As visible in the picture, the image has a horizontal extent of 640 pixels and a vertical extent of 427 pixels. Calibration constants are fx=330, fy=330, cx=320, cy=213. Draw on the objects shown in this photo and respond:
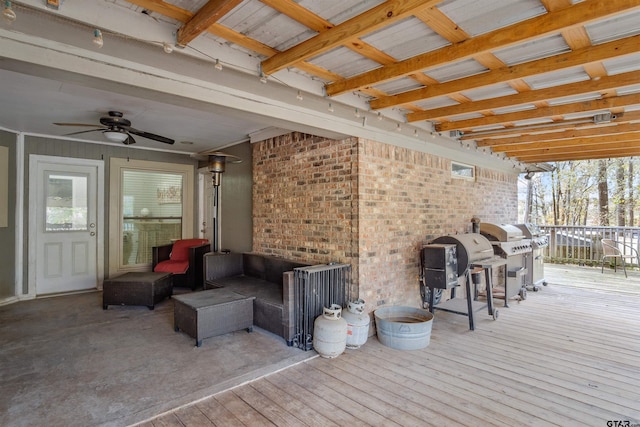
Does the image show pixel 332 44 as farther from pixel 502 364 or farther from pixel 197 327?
pixel 502 364

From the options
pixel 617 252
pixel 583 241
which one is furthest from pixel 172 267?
pixel 583 241

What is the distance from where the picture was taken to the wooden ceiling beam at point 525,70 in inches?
94.6

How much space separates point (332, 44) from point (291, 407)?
103 inches

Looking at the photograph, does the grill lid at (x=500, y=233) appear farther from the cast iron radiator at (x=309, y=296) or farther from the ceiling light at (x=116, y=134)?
the ceiling light at (x=116, y=134)

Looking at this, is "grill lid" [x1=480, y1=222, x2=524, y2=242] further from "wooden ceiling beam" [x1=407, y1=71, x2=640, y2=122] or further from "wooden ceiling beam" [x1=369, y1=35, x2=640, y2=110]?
"wooden ceiling beam" [x1=369, y1=35, x2=640, y2=110]

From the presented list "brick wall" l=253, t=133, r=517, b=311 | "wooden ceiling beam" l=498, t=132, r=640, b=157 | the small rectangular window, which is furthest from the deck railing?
"brick wall" l=253, t=133, r=517, b=311

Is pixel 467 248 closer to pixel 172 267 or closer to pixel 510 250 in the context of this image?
pixel 510 250

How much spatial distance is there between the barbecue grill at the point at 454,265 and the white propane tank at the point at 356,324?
120cm

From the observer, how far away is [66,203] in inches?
227

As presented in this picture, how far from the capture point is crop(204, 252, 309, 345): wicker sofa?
3.52m

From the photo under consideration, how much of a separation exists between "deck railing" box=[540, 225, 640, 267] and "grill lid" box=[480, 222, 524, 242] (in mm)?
4480

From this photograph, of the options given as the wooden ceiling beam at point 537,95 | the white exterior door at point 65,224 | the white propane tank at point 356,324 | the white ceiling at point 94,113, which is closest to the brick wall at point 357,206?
the white propane tank at point 356,324

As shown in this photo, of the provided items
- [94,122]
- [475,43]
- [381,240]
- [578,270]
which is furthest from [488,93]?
[578,270]

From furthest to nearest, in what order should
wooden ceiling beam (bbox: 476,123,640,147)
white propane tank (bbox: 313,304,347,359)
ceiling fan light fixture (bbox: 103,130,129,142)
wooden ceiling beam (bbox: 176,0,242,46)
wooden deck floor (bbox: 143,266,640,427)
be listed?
wooden ceiling beam (bbox: 476,123,640,147)
ceiling fan light fixture (bbox: 103,130,129,142)
white propane tank (bbox: 313,304,347,359)
wooden deck floor (bbox: 143,266,640,427)
wooden ceiling beam (bbox: 176,0,242,46)
